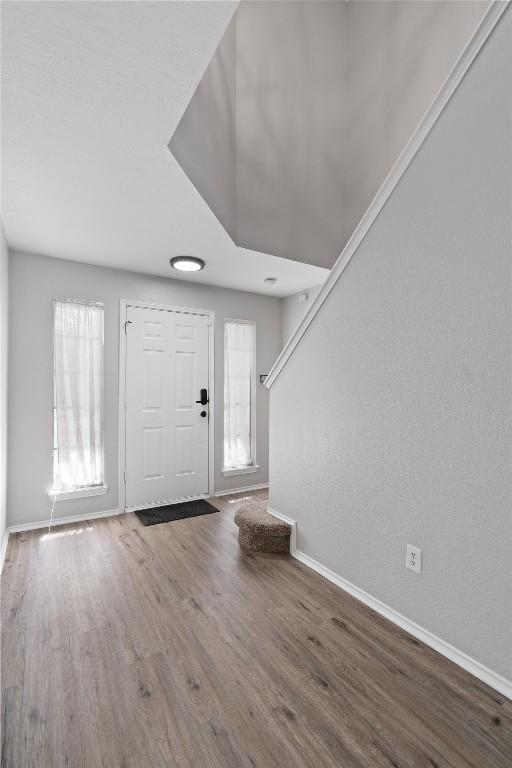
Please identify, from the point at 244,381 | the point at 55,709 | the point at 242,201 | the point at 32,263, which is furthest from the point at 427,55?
the point at 55,709

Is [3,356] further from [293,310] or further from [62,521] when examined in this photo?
[293,310]

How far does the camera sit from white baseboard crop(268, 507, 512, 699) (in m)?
1.50

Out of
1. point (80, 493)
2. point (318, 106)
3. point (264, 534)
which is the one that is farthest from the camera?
point (318, 106)

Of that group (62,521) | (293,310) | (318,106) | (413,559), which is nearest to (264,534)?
(413,559)

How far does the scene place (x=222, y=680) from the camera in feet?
5.06

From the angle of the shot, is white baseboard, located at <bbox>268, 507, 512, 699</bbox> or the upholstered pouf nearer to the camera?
white baseboard, located at <bbox>268, 507, 512, 699</bbox>

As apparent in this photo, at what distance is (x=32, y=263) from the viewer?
317 centimetres

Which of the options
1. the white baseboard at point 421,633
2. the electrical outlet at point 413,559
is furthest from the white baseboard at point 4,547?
the electrical outlet at point 413,559

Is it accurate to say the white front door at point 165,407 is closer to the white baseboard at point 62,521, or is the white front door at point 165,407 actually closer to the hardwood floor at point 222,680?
the white baseboard at point 62,521

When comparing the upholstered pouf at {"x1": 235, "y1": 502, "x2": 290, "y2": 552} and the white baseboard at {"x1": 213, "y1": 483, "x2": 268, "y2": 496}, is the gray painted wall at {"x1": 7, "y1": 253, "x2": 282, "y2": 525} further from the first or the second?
the upholstered pouf at {"x1": 235, "y1": 502, "x2": 290, "y2": 552}

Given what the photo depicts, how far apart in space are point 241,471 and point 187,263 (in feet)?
7.87

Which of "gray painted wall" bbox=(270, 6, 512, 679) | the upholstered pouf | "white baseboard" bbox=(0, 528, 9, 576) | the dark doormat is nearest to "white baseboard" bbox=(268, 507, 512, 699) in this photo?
"gray painted wall" bbox=(270, 6, 512, 679)

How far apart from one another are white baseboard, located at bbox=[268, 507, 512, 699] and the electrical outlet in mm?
271

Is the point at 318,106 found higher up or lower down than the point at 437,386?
higher up
